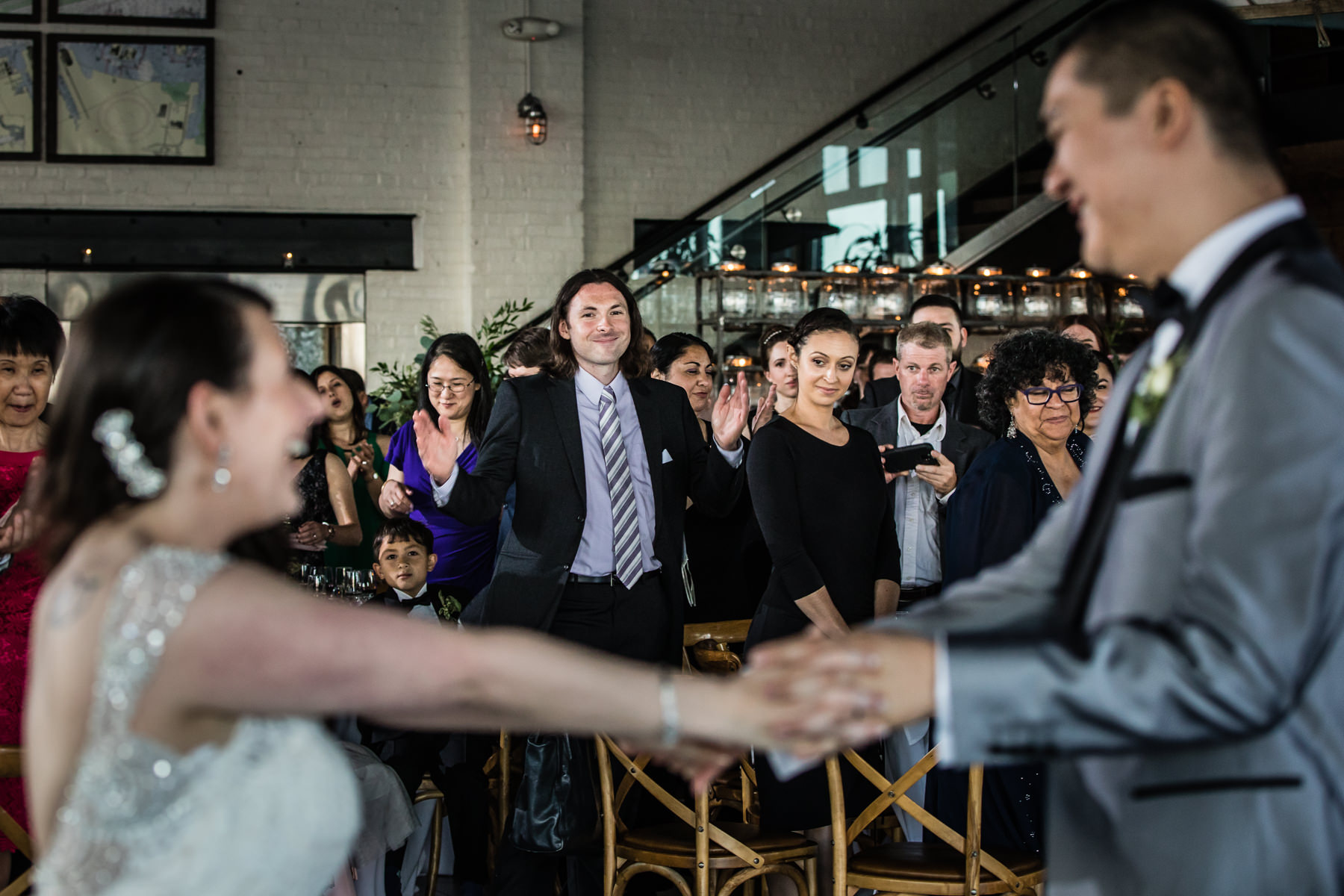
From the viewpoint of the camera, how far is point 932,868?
2611 mm

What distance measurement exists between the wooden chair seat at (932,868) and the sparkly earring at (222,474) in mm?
1844

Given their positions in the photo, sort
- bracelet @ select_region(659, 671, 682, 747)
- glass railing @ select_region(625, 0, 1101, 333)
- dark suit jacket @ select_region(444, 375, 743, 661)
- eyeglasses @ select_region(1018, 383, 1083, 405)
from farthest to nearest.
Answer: glass railing @ select_region(625, 0, 1101, 333) < eyeglasses @ select_region(1018, 383, 1083, 405) < dark suit jacket @ select_region(444, 375, 743, 661) < bracelet @ select_region(659, 671, 682, 747)

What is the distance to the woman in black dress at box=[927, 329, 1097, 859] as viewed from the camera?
289cm

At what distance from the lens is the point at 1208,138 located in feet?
3.83

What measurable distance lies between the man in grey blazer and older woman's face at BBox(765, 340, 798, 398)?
2311 mm

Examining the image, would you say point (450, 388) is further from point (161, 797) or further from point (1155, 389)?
point (1155, 389)

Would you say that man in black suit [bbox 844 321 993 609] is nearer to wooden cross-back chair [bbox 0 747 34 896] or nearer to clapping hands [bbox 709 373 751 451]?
clapping hands [bbox 709 373 751 451]

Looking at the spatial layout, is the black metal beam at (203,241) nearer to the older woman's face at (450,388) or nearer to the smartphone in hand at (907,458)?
the older woman's face at (450,388)

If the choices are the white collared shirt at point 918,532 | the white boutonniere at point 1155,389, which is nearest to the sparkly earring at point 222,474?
the white boutonniere at point 1155,389

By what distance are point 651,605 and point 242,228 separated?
6.53 m

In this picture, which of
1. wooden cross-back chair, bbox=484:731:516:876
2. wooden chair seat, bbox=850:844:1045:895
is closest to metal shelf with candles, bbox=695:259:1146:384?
wooden cross-back chair, bbox=484:731:516:876

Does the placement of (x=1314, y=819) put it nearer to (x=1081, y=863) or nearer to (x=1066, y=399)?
(x=1081, y=863)

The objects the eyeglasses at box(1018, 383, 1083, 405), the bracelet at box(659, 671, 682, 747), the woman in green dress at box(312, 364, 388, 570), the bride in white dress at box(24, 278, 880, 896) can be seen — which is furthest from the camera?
the woman in green dress at box(312, 364, 388, 570)

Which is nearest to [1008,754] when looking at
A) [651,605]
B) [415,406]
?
[651,605]
